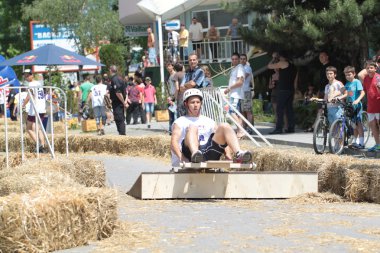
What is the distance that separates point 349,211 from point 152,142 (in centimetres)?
1001

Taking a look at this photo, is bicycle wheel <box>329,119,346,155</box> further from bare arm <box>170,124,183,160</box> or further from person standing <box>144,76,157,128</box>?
person standing <box>144,76,157,128</box>

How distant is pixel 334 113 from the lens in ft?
56.9

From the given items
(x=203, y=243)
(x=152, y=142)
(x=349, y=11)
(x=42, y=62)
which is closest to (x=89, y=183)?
(x=203, y=243)

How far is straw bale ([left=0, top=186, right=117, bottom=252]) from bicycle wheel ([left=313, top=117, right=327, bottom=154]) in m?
8.66

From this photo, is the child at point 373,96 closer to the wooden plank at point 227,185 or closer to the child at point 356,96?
the child at point 356,96

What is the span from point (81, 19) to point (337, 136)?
41.6m

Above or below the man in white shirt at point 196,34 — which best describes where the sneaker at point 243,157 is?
below

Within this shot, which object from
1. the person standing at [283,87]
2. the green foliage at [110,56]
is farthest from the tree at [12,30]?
the person standing at [283,87]

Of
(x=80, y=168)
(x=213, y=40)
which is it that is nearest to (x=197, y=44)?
(x=213, y=40)

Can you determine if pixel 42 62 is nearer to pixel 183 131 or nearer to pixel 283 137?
pixel 283 137

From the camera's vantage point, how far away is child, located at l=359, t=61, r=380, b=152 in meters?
16.5

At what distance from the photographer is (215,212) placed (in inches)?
427

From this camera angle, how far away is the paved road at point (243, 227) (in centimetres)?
834

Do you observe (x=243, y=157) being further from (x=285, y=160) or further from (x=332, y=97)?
(x=332, y=97)
